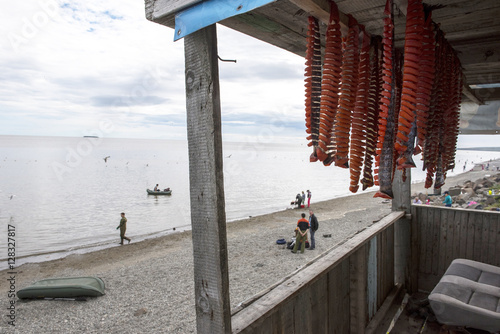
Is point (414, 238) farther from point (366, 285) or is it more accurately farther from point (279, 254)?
point (279, 254)

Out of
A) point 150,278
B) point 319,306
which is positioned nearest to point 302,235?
point 150,278

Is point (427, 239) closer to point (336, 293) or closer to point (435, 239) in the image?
point (435, 239)

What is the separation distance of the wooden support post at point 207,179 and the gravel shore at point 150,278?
131 inches

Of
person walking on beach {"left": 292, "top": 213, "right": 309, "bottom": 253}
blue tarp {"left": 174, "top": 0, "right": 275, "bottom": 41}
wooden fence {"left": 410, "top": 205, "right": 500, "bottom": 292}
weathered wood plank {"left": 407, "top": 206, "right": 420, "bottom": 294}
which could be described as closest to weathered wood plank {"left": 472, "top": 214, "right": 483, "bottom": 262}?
wooden fence {"left": 410, "top": 205, "right": 500, "bottom": 292}

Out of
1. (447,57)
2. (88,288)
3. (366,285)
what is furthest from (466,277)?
(88,288)

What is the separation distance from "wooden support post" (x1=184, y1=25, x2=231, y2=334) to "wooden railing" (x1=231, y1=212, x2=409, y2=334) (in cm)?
26

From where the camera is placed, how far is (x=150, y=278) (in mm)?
13211

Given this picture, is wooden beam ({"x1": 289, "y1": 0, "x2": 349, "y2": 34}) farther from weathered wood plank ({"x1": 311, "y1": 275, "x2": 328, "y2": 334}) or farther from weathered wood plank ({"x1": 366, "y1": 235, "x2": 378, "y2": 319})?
weathered wood plank ({"x1": 366, "y1": 235, "x2": 378, "y2": 319})

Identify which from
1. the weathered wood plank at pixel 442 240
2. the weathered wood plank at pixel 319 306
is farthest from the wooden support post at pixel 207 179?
the weathered wood plank at pixel 442 240

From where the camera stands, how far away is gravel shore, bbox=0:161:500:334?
949 centimetres

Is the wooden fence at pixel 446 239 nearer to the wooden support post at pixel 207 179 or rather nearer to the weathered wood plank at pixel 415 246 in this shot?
the weathered wood plank at pixel 415 246

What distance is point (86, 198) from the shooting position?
4006cm

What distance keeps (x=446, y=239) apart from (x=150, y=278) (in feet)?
37.5

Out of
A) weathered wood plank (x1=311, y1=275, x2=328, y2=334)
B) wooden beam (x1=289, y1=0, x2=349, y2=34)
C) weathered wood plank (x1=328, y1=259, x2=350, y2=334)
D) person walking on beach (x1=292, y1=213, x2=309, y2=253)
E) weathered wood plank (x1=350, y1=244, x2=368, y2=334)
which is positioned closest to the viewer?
wooden beam (x1=289, y1=0, x2=349, y2=34)
